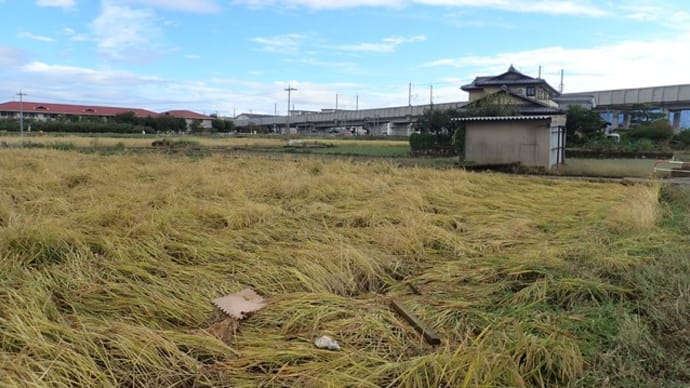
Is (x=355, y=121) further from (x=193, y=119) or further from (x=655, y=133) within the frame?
(x=655, y=133)

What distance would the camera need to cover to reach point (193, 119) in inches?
2960

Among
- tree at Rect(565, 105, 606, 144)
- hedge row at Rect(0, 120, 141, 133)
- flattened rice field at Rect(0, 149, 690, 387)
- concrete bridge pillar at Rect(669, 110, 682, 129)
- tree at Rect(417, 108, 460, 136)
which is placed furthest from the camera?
hedge row at Rect(0, 120, 141, 133)

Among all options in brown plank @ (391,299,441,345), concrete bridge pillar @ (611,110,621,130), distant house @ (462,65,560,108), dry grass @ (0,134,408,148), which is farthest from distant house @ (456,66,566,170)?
concrete bridge pillar @ (611,110,621,130)

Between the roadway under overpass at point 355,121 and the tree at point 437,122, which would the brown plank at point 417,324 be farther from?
the roadway under overpass at point 355,121

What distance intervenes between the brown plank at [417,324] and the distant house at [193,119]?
6898 cm

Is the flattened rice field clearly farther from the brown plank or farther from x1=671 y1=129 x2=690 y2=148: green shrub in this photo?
x1=671 y1=129 x2=690 y2=148: green shrub

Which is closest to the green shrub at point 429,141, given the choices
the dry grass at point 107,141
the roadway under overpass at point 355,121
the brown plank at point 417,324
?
the dry grass at point 107,141

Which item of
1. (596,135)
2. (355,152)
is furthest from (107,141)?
(596,135)

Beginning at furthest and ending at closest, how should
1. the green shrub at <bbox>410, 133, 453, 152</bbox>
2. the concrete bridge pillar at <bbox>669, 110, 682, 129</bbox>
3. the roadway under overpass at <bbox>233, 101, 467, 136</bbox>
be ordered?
the roadway under overpass at <bbox>233, 101, 467, 136</bbox> → the concrete bridge pillar at <bbox>669, 110, 682, 129</bbox> → the green shrub at <bbox>410, 133, 453, 152</bbox>

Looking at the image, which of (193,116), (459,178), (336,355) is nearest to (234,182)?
(459,178)

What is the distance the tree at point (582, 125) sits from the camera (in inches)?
977

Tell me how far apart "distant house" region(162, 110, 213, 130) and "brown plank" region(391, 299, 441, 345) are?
69.0 m

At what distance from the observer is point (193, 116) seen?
78938mm

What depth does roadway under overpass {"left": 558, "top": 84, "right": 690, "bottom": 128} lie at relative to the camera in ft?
128
